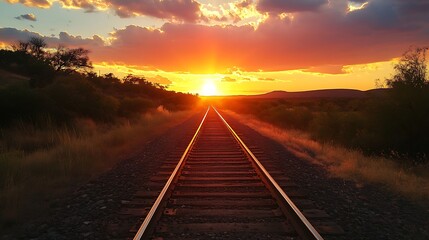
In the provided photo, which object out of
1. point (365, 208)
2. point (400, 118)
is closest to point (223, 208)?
point (365, 208)

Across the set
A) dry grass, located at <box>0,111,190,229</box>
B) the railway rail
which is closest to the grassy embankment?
dry grass, located at <box>0,111,190,229</box>

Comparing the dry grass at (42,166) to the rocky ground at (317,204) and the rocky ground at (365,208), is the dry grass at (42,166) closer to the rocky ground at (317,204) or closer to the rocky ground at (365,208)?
the rocky ground at (317,204)

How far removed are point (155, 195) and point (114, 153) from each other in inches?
277

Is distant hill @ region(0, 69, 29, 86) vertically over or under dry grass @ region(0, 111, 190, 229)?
over

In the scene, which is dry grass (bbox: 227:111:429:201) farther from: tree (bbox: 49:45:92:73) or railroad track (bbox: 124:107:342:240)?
tree (bbox: 49:45:92:73)

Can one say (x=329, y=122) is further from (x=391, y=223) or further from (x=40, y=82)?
(x=40, y=82)

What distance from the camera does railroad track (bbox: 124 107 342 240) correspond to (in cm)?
571

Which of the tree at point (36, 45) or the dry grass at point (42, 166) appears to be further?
the tree at point (36, 45)

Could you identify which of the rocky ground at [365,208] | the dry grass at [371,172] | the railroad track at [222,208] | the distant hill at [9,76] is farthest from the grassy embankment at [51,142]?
the distant hill at [9,76]

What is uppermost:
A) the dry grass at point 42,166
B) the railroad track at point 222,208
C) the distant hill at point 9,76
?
the distant hill at point 9,76

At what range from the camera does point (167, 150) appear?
1541 centimetres

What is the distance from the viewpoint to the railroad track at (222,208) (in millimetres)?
5707

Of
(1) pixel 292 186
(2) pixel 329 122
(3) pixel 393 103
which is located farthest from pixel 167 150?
(2) pixel 329 122

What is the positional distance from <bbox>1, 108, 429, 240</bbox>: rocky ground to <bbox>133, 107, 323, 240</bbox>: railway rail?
0.70 metres
